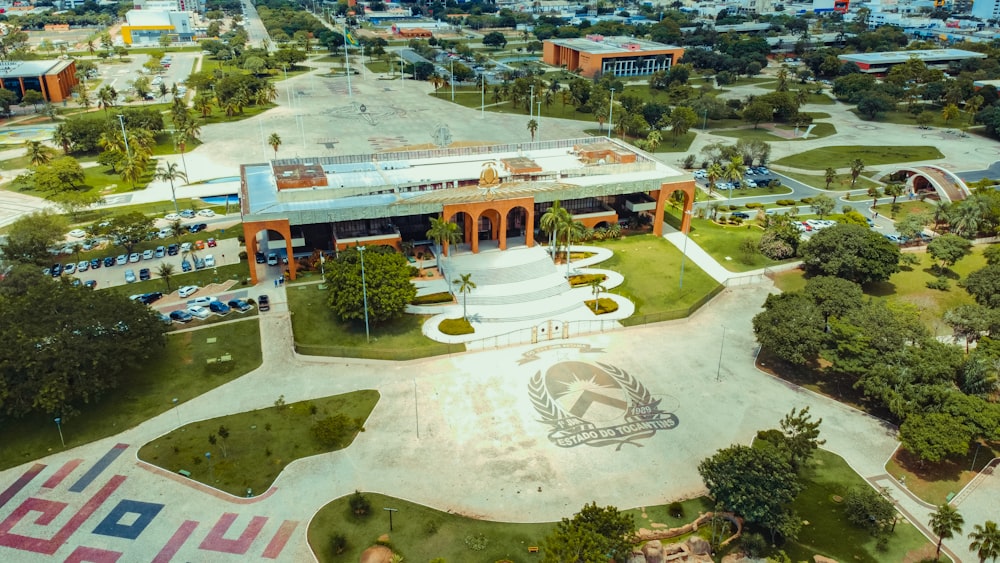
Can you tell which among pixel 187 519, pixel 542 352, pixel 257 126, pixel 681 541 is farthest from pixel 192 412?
pixel 257 126

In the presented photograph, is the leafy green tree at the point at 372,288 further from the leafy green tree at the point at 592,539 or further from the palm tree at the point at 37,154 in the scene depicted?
the palm tree at the point at 37,154

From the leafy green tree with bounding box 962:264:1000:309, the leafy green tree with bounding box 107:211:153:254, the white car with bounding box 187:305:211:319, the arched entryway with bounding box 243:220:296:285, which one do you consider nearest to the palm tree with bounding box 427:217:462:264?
the arched entryway with bounding box 243:220:296:285

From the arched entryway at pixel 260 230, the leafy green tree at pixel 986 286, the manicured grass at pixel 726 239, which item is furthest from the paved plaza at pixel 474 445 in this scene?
the leafy green tree at pixel 986 286

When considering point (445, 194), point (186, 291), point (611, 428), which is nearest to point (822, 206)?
point (445, 194)

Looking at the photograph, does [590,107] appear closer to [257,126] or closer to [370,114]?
[370,114]

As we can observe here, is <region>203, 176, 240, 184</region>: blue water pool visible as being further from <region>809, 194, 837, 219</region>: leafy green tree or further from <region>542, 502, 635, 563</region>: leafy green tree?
<region>542, 502, 635, 563</region>: leafy green tree
